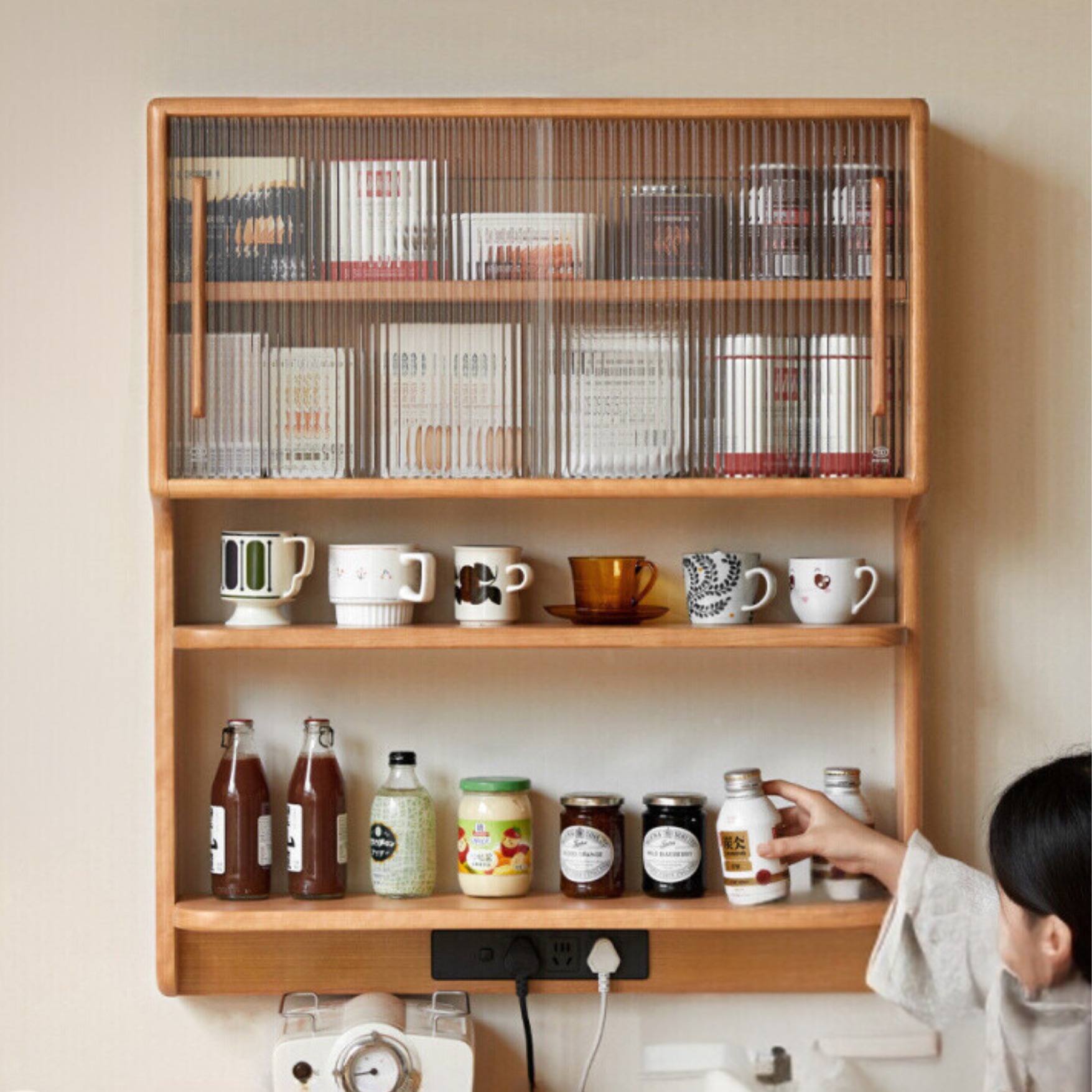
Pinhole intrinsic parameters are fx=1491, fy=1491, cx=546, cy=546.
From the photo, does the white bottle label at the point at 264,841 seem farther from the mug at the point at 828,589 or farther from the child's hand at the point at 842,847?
the mug at the point at 828,589

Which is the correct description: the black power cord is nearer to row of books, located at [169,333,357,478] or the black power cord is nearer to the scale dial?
the scale dial

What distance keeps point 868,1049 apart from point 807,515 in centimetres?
66

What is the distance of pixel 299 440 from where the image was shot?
5.57ft

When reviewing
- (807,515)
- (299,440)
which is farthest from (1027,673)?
(299,440)

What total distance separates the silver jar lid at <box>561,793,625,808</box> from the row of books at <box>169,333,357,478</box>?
1.51 feet

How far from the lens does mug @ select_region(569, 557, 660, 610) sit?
1.71m

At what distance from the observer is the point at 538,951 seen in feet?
5.85

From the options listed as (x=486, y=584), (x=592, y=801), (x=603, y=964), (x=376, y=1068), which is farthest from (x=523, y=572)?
(x=376, y=1068)

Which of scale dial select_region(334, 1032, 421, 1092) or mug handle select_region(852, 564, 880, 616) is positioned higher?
mug handle select_region(852, 564, 880, 616)

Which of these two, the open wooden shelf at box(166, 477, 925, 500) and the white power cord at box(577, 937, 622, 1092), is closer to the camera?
the open wooden shelf at box(166, 477, 925, 500)

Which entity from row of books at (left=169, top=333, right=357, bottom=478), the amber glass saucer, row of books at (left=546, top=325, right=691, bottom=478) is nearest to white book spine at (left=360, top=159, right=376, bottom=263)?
row of books at (left=169, top=333, right=357, bottom=478)

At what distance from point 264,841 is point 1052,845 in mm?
885

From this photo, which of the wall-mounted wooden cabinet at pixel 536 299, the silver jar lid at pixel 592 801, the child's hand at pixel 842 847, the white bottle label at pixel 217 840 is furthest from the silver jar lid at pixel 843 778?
the white bottle label at pixel 217 840

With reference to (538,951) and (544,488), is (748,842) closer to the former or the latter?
(538,951)
